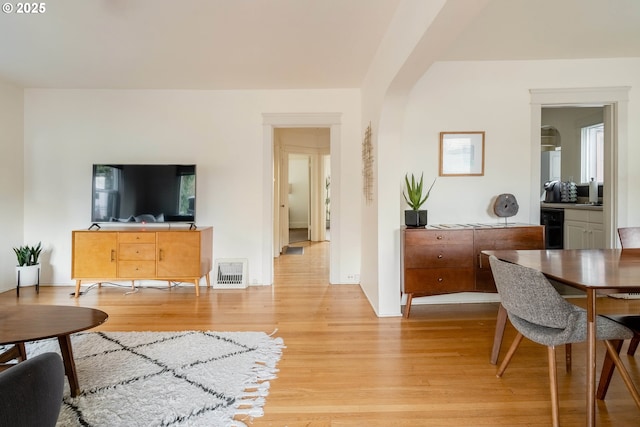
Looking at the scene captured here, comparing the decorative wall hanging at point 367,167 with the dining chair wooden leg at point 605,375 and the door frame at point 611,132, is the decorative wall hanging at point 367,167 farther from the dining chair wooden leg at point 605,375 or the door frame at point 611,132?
the dining chair wooden leg at point 605,375

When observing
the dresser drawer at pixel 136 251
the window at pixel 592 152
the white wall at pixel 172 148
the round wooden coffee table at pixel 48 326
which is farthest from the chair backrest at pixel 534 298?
the window at pixel 592 152

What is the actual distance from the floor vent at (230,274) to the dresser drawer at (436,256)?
77.5 inches

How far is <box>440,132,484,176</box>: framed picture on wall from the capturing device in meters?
3.27

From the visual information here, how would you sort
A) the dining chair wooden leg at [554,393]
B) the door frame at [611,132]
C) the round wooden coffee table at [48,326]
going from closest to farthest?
the dining chair wooden leg at [554,393] < the round wooden coffee table at [48,326] < the door frame at [611,132]

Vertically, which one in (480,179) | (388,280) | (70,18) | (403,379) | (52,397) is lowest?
(403,379)

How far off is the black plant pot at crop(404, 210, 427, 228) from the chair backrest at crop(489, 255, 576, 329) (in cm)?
137

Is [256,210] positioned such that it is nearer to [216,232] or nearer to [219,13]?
[216,232]

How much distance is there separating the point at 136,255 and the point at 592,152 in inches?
236

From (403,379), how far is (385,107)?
204cm

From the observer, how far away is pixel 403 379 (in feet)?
6.08

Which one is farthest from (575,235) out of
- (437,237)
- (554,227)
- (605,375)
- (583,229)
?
(605,375)

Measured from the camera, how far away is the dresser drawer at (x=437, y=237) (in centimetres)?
277

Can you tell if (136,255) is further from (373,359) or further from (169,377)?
(373,359)

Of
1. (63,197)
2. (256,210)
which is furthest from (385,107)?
(63,197)
